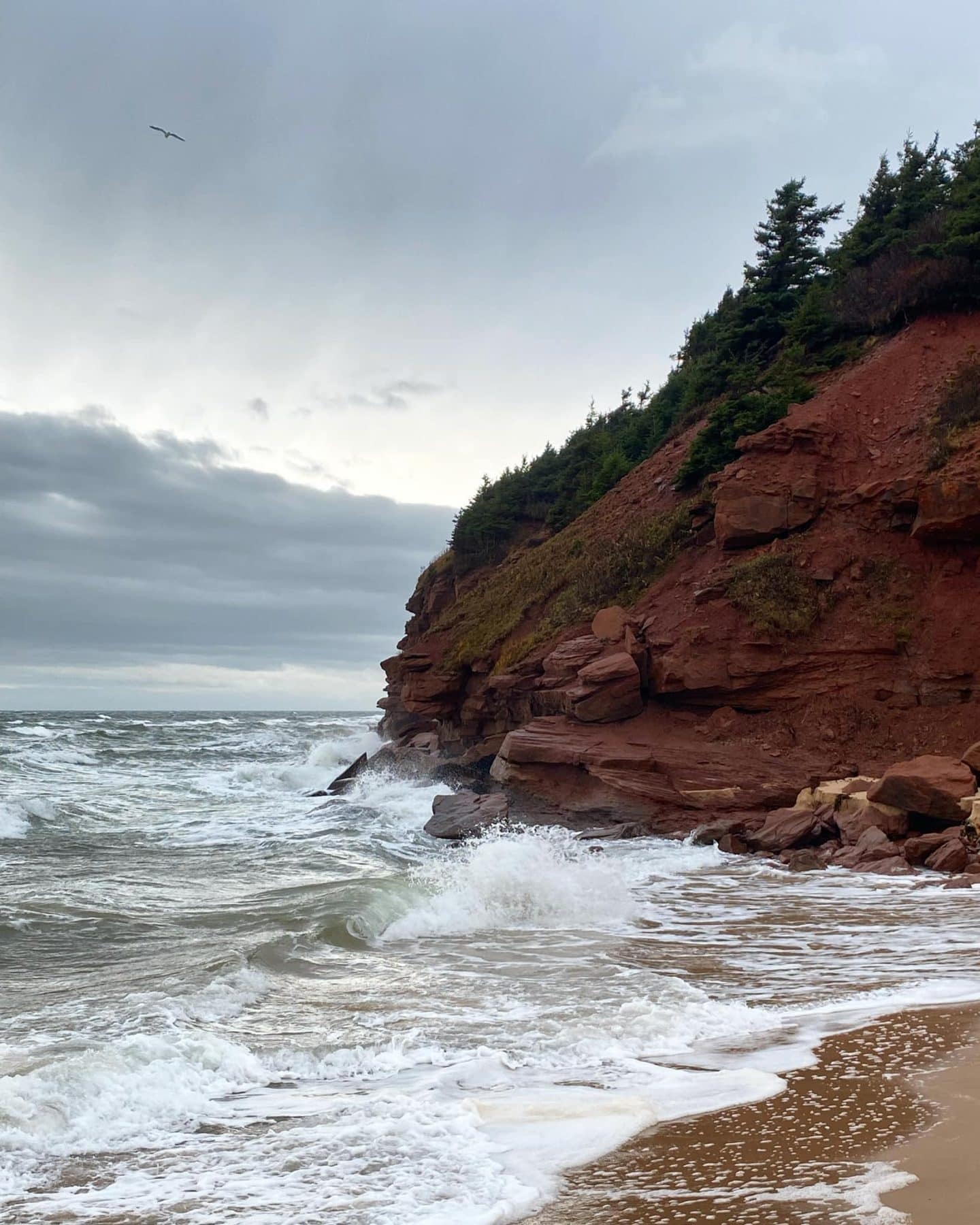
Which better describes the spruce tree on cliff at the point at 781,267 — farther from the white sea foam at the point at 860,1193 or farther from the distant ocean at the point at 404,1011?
the white sea foam at the point at 860,1193

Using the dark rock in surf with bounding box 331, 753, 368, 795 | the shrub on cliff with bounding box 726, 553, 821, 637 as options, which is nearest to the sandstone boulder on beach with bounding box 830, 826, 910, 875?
the shrub on cliff with bounding box 726, 553, 821, 637

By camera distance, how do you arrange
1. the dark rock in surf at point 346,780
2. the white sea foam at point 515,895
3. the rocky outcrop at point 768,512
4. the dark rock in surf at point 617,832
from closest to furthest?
the white sea foam at point 515,895, the dark rock in surf at point 617,832, the rocky outcrop at point 768,512, the dark rock in surf at point 346,780

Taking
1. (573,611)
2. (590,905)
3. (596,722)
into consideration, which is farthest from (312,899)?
(573,611)

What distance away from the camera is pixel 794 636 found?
19375 millimetres

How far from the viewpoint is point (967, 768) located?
1427 centimetres

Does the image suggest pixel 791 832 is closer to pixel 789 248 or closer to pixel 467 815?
pixel 467 815

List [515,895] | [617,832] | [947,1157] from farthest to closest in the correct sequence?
[617,832] < [515,895] < [947,1157]

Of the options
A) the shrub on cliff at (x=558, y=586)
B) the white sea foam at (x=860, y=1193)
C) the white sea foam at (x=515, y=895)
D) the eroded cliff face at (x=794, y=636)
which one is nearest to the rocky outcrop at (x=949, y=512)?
the eroded cliff face at (x=794, y=636)

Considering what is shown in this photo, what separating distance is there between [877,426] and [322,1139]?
2036cm

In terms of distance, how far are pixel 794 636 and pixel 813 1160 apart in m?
16.1

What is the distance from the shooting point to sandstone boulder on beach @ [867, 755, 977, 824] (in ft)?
44.9

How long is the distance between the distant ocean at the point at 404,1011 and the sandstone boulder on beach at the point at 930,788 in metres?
2.21

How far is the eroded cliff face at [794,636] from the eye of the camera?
17.8 metres

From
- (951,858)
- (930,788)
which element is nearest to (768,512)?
(930,788)
